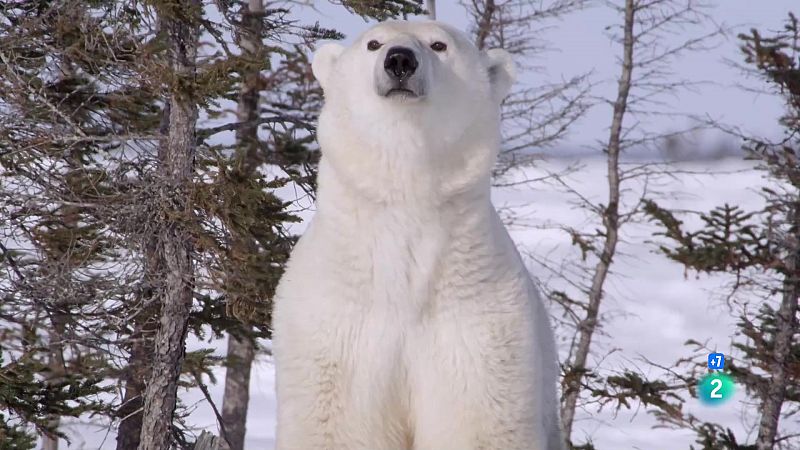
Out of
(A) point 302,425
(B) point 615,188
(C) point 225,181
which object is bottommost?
(A) point 302,425

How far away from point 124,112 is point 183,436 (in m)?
3.53

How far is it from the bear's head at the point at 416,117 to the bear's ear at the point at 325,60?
141mm

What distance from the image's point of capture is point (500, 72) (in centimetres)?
378

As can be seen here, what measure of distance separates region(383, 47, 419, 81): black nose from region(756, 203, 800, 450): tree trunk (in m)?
8.72

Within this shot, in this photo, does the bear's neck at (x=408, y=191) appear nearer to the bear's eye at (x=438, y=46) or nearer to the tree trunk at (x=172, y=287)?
the bear's eye at (x=438, y=46)

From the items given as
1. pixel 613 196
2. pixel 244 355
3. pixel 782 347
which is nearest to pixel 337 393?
pixel 782 347

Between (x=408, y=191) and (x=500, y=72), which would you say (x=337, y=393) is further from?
(x=500, y=72)

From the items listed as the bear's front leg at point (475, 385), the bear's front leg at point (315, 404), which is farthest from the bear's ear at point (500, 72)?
the bear's front leg at point (315, 404)

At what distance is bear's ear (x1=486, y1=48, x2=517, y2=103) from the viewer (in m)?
3.74

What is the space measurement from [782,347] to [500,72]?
28.1 feet

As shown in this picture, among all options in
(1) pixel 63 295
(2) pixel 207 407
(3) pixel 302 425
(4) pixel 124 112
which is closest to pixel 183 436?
(1) pixel 63 295

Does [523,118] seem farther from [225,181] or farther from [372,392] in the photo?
[372,392]

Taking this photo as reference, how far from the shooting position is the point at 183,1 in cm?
811

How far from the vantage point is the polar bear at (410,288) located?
11.5 feet
